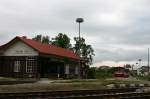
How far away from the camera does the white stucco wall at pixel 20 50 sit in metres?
60.1

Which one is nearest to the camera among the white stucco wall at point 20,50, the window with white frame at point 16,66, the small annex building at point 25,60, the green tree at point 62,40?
the small annex building at point 25,60

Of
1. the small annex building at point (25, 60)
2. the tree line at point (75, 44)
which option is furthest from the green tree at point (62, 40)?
the small annex building at point (25, 60)

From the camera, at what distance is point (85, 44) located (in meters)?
106

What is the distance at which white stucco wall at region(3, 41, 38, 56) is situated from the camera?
60.1 meters

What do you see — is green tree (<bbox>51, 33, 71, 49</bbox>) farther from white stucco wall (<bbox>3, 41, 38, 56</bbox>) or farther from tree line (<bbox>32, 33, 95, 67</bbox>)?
white stucco wall (<bbox>3, 41, 38, 56</bbox>)

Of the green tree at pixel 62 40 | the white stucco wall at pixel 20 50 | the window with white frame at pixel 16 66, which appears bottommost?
the window with white frame at pixel 16 66

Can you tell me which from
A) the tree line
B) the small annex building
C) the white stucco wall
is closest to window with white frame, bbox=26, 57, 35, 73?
the small annex building

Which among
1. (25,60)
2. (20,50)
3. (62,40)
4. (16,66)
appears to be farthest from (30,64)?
(62,40)

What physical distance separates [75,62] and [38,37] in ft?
126

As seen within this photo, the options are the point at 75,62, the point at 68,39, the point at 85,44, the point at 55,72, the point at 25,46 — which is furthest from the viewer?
the point at 85,44

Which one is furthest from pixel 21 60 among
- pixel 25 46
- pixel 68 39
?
pixel 68 39

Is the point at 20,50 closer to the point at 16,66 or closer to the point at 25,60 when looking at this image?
the point at 25,60

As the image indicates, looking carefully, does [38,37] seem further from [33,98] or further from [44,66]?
[33,98]

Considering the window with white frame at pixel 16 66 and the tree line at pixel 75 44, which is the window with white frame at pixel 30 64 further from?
the tree line at pixel 75 44
